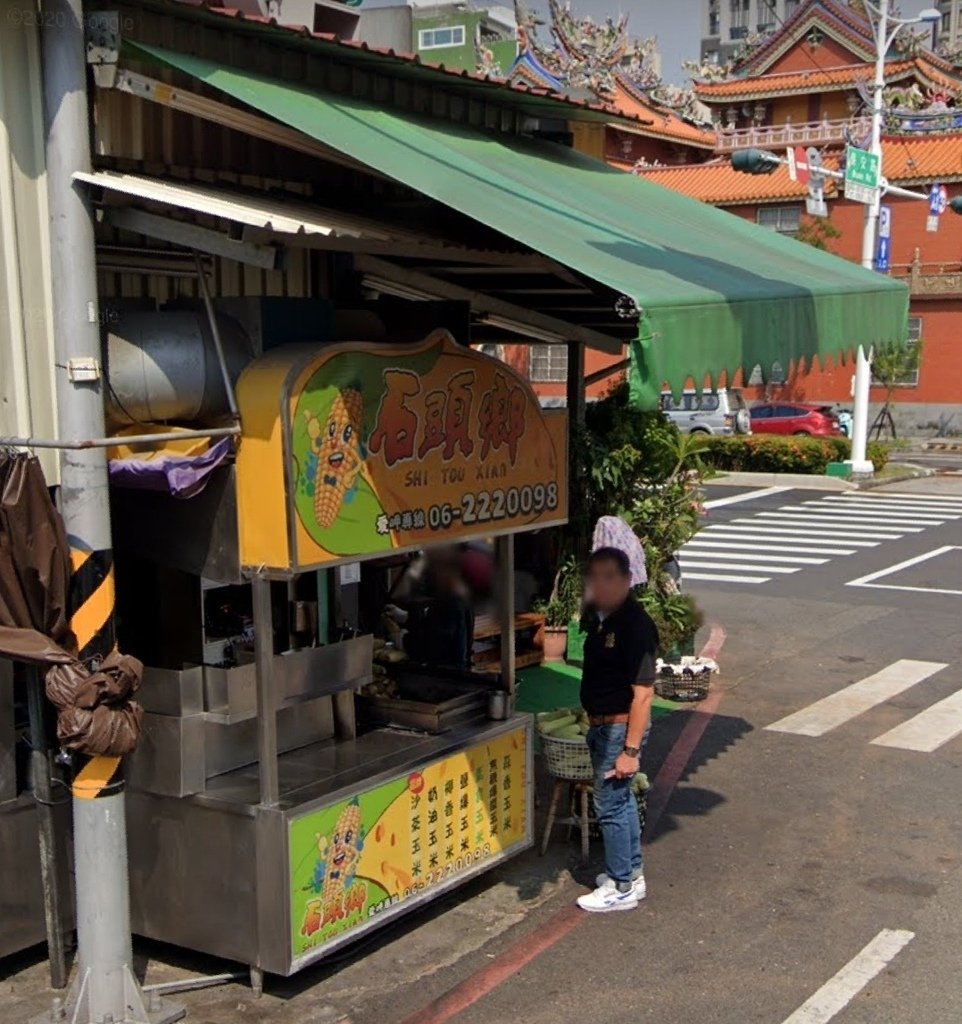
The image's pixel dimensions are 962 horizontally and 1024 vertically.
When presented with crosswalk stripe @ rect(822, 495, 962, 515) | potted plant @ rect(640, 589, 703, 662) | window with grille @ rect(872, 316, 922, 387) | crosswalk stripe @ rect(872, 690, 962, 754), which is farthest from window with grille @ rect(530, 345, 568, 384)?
crosswalk stripe @ rect(872, 690, 962, 754)

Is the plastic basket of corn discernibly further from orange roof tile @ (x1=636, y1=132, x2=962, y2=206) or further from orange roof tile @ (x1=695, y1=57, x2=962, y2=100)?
orange roof tile @ (x1=695, y1=57, x2=962, y2=100)

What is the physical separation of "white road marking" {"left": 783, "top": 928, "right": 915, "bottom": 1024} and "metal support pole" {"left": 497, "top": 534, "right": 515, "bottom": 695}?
2244 millimetres

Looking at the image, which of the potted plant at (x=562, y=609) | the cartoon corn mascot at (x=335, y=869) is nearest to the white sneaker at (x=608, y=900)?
the cartoon corn mascot at (x=335, y=869)

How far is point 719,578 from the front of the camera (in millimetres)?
16328

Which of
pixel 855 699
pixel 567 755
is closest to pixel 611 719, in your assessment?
pixel 567 755

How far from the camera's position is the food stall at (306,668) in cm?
515

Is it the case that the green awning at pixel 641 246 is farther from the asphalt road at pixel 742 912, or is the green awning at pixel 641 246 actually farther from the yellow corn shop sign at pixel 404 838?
the asphalt road at pixel 742 912

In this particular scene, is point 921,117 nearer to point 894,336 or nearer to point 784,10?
point 894,336

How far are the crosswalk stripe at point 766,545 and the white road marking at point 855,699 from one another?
663cm

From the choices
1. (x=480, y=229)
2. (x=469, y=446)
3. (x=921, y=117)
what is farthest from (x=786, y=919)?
(x=921, y=117)

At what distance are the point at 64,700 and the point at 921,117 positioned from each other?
39.3 meters

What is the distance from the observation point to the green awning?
5000 mm

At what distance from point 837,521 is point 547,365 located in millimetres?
18047

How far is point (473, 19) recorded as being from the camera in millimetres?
8711
